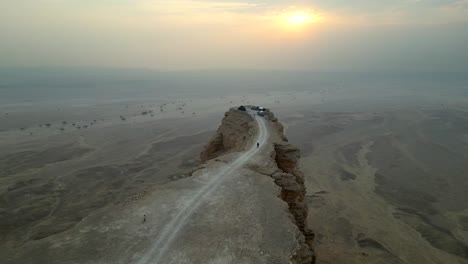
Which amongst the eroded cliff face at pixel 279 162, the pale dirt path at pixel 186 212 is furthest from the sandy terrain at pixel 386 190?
the pale dirt path at pixel 186 212

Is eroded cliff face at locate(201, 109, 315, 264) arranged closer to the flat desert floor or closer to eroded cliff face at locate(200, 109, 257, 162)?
eroded cliff face at locate(200, 109, 257, 162)

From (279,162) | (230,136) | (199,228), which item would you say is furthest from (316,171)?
(199,228)

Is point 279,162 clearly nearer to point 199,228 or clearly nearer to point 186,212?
point 186,212

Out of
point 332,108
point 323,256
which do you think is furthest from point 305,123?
A: point 323,256

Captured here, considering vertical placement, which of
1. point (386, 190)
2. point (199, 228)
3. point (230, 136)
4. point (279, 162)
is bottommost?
point (386, 190)

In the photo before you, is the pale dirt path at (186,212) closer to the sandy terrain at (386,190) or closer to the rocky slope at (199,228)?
the rocky slope at (199,228)

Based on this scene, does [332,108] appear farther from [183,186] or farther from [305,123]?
[183,186]
